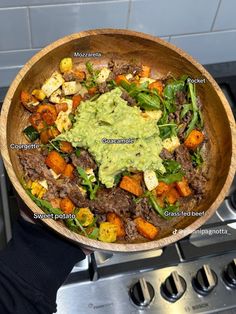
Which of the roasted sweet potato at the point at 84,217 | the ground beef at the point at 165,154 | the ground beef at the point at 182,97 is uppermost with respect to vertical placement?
the ground beef at the point at 182,97

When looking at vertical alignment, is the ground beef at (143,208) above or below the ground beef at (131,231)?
above

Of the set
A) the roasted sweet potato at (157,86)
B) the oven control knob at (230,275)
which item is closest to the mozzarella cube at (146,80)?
the roasted sweet potato at (157,86)

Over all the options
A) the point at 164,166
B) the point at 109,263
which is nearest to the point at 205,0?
the point at 164,166

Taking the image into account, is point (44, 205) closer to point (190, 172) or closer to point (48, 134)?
point (48, 134)

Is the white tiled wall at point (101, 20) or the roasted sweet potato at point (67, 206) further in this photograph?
the white tiled wall at point (101, 20)

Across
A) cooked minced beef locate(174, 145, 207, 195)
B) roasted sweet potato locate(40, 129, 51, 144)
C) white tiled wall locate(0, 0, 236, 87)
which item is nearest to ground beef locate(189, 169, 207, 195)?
cooked minced beef locate(174, 145, 207, 195)

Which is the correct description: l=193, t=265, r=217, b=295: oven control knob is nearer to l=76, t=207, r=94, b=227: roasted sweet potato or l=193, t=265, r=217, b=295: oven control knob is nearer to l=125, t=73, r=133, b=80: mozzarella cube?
l=76, t=207, r=94, b=227: roasted sweet potato

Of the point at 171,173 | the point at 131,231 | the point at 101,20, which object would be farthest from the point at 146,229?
the point at 101,20

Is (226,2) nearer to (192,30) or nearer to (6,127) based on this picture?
(192,30)

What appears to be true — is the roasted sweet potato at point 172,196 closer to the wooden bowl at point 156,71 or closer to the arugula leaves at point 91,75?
the wooden bowl at point 156,71
